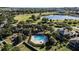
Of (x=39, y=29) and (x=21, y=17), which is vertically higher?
(x=21, y=17)

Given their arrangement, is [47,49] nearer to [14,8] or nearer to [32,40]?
[32,40]

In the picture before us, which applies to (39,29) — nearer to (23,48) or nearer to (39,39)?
(39,39)

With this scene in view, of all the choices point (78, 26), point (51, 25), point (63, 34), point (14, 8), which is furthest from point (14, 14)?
point (78, 26)

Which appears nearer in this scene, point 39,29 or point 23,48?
point 23,48

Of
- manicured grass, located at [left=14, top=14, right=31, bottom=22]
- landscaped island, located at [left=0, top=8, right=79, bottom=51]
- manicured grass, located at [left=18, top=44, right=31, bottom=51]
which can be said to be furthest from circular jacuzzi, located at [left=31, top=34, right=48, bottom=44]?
manicured grass, located at [left=14, top=14, right=31, bottom=22]

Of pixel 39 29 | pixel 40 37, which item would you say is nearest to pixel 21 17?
pixel 39 29

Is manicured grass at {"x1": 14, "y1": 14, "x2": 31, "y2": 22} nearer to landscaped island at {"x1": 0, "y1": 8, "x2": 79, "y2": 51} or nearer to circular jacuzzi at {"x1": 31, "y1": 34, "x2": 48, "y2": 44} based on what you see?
landscaped island at {"x1": 0, "y1": 8, "x2": 79, "y2": 51}
